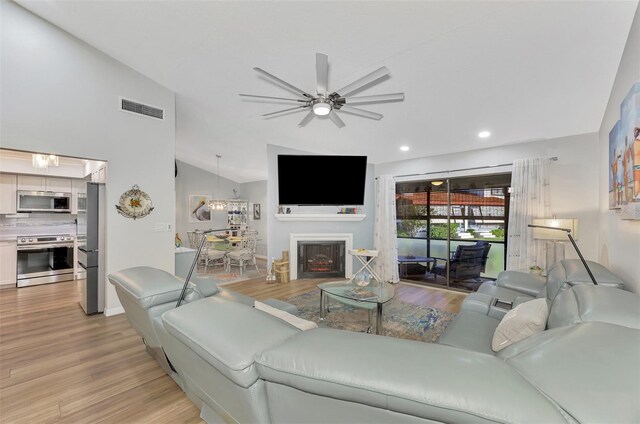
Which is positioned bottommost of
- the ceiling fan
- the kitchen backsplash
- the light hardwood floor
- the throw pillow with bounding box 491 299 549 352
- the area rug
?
the area rug

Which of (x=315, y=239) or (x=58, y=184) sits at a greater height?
(x=58, y=184)

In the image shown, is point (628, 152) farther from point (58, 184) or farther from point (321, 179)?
point (58, 184)

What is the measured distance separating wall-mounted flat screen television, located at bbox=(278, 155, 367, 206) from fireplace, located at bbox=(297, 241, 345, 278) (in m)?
Answer: 1.63

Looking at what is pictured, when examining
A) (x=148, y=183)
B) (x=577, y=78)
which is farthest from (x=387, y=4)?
(x=148, y=183)

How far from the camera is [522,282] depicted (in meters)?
3.03

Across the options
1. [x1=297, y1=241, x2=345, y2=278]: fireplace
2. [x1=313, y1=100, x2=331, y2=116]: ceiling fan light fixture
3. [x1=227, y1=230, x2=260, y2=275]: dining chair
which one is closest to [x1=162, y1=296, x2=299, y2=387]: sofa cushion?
[x1=313, y1=100, x2=331, y2=116]: ceiling fan light fixture

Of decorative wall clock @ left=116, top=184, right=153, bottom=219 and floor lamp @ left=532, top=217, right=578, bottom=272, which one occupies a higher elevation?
decorative wall clock @ left=116, top=184, right=153, bottom=219

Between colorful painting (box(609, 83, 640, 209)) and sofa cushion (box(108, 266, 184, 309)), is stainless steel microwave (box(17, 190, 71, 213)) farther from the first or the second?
colorful painting (box(609, 83, 640, 209))

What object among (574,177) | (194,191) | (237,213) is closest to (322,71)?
(574,177)

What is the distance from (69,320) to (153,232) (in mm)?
1399

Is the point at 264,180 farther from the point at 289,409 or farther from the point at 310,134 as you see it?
the point at 289,409

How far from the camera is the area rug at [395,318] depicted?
308 cm

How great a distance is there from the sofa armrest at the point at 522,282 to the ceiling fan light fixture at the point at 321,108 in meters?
2.89

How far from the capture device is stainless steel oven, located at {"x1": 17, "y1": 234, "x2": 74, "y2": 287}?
4591mm
